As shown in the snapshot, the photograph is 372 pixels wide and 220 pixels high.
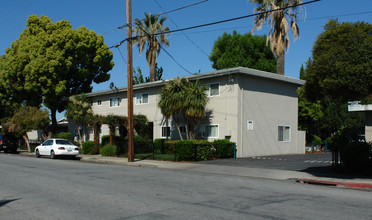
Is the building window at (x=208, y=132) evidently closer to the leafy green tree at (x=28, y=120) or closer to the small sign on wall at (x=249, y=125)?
the small sign on wall at (x=249, y=125)

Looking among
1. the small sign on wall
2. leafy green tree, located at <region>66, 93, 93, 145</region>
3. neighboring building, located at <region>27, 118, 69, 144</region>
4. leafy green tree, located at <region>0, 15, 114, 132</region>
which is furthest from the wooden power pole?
neighboring building, located at <region>27, 118, 69, 144</region>

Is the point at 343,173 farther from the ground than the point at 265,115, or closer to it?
closer to it

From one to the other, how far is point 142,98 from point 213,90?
7.71 meters

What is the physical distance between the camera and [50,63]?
3422 cm

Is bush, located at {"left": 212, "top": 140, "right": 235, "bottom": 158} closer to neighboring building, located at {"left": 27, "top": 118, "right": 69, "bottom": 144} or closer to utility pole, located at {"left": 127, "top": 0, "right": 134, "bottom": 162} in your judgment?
utility pole, located at {"left": 127, "top": 0, "right": 134, "bottom": 162}

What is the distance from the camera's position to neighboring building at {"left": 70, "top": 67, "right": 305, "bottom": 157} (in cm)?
2311

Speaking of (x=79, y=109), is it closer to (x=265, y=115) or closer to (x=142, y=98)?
(x=142, y=98)

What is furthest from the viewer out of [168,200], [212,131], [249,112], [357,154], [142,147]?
[142,147]

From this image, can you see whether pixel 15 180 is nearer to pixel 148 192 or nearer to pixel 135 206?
pixel 148 192

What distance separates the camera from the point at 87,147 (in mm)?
29359

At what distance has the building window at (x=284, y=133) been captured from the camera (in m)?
26.1

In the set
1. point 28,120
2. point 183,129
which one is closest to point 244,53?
point 183,129

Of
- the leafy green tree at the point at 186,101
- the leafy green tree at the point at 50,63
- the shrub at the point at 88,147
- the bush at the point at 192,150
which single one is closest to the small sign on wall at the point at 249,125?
the leafy green tree at the point at 186,101

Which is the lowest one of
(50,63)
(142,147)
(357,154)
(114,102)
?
(142,147)
